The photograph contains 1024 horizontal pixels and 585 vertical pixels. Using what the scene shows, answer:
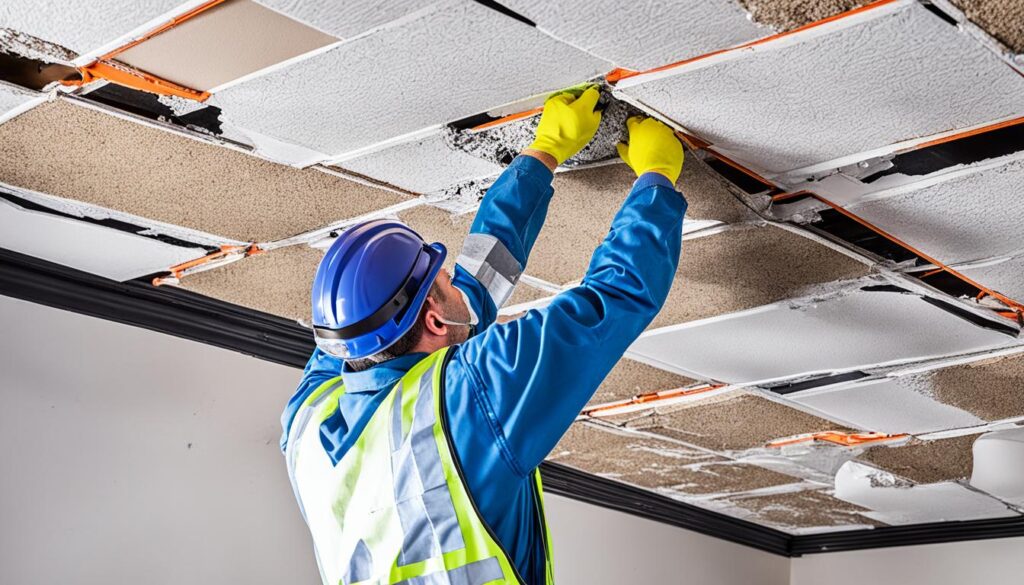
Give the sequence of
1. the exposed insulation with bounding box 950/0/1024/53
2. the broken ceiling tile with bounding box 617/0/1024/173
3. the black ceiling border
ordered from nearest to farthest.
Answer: the exposed insulation with bounding box 950/0/1024/53 → the broken ceiling tile with bounding box 617/0/1024/173 → the black ceiling border

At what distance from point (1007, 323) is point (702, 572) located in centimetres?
280

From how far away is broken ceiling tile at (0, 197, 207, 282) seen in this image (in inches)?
106

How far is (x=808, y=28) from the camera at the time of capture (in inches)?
64.6

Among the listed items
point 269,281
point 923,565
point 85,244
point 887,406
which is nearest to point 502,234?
point 269,281

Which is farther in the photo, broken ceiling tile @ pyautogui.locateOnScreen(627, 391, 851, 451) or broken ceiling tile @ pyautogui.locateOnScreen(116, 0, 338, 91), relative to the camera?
broken ceiling tile @ pyautogui.locateOnScreen(627, 391, 851, 451)

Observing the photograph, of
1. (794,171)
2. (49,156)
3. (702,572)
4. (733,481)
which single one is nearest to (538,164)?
(794,171)

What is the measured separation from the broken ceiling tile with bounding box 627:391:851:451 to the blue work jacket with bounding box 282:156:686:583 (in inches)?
66.6

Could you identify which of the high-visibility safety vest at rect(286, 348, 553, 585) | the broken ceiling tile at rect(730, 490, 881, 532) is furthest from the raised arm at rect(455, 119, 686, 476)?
the broken ceiling tile at rect(730, 490, 881, 532)

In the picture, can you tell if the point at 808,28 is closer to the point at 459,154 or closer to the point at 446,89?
the point at 446,89

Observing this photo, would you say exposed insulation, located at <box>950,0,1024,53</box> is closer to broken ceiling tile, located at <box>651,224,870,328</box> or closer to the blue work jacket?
the blue work jacket

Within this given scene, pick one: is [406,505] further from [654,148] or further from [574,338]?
[654,148]

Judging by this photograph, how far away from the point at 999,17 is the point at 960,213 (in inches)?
27.9

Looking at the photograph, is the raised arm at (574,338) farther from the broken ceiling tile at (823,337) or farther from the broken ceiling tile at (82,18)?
the broken ceiling tile at (823,337)

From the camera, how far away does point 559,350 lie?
175 cm
